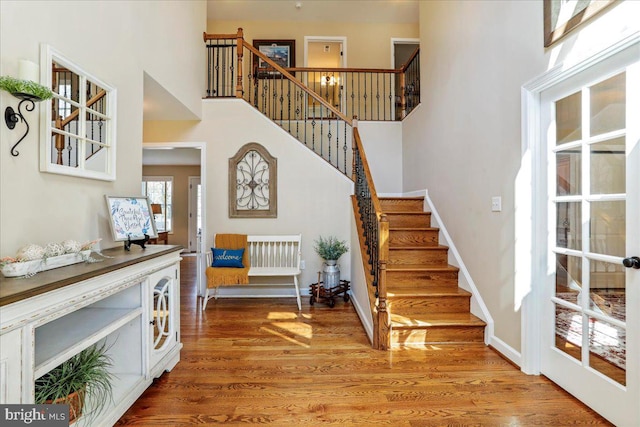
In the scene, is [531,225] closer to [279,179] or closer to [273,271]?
[273,271]

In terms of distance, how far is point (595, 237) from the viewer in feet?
6.42

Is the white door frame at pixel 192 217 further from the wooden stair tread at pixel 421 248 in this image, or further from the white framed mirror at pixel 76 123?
the white framed mirror at pixel 76 123

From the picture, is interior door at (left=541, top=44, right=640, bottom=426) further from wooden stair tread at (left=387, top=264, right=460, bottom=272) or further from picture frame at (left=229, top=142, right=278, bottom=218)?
picture frame at (left=229, top=142, right=278, bottom=218)

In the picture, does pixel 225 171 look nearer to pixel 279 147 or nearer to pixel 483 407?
pixel 279 147

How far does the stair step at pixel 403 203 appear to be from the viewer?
14.6 ft

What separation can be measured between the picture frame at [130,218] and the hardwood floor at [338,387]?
3.42 ft

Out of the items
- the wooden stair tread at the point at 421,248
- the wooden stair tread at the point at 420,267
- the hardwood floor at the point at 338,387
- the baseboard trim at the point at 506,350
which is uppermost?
the wooden stair tread at the point at 421,248

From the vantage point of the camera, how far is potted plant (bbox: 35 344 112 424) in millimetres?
1484

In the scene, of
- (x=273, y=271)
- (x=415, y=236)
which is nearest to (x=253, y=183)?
(x=273, y=271)

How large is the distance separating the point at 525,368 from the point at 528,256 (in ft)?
2.68

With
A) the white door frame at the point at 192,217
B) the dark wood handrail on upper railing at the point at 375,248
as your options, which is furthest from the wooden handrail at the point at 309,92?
the white door frame at the point at 192,217

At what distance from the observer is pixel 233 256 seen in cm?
411

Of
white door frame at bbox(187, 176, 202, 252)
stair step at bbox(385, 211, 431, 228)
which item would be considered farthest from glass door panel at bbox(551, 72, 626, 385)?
white door frame at bbox(187, 176, 202, 252)

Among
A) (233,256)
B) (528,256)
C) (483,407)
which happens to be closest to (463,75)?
(528,256)
